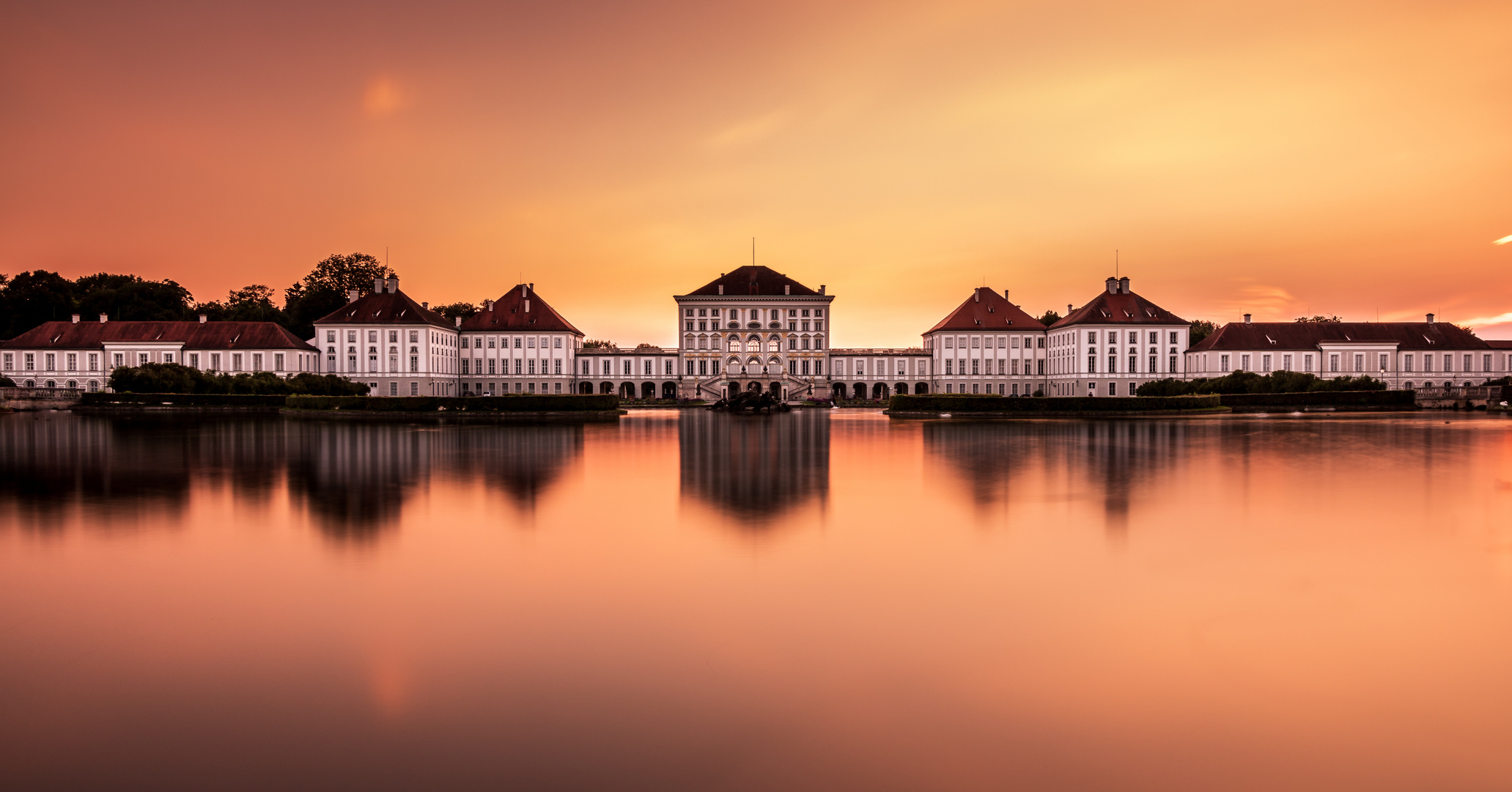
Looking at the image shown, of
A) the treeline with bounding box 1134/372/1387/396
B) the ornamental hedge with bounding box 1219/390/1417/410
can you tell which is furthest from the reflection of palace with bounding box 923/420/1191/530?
the treeline with bounding box 1134/372/1387/396

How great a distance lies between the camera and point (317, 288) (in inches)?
3469

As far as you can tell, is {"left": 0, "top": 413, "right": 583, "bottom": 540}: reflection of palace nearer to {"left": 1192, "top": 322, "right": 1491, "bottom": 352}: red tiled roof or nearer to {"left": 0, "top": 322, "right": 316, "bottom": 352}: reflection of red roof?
{"left": 0, "top": 322, "right": 316, "bottom": 352}: reflection of red roof

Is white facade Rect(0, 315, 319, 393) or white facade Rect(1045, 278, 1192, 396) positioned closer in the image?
white facade Rect(0, 315, 319, 393)

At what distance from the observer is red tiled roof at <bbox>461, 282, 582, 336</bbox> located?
84.6 m

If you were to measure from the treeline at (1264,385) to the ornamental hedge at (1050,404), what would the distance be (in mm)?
6224

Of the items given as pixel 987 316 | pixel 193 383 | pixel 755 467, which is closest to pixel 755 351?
pixel 987 316

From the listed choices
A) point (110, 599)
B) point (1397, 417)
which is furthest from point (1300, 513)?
point (1397, 417)

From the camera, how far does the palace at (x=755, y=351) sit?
75250mm

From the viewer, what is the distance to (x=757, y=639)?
5.91 metres

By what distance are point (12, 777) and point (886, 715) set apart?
4.43 m

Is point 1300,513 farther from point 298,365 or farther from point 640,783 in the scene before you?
point 298,365

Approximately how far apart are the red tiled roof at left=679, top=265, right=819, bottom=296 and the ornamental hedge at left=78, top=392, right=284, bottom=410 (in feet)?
145

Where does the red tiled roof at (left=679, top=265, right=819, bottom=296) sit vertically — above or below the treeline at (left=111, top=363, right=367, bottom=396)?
above

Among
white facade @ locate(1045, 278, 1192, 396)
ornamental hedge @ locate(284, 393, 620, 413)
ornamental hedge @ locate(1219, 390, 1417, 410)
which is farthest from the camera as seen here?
white facade @ locate(1045, 278, 1192, 396)
